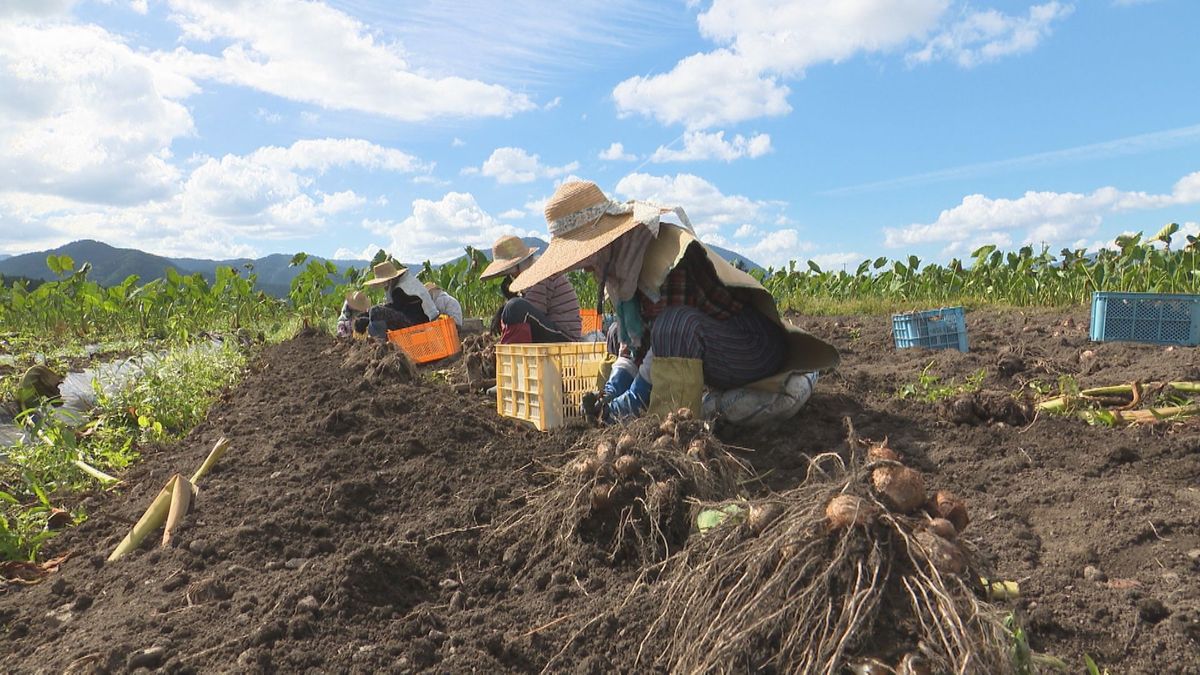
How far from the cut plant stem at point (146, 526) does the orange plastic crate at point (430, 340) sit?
13.3 ft

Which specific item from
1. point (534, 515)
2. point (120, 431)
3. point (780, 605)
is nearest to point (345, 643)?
point (534, 515)

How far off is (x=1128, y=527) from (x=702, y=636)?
1.43 m

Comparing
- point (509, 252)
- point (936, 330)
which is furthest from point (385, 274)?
point (936, 330)

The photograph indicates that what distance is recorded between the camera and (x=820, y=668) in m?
1.29

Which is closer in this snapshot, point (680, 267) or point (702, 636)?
point (702, 636)

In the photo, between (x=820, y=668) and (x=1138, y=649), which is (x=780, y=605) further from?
(x=1138, y=649)

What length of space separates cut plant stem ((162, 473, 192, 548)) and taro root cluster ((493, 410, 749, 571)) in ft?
3.34

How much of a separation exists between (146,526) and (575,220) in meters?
1.88

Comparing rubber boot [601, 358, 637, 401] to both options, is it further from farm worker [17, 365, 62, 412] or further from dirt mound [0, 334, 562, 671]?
farm worker [17, 365, 62, 412]

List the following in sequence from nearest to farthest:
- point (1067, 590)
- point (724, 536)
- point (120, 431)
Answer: point (724, 536) < point (1067, 590) < point (120, 431)

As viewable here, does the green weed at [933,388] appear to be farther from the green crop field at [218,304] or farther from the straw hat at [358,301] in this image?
the straw hat at [358,301]

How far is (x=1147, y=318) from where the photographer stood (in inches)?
215

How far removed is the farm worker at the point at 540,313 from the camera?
4.93 metres

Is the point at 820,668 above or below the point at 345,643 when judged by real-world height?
above
